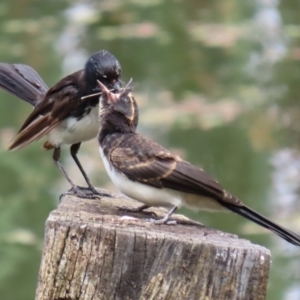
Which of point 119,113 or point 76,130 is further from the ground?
point 76,130

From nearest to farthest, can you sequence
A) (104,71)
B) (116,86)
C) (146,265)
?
(146,265), (116,86), (104,71)

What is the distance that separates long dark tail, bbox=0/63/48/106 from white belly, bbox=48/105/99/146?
549 mm

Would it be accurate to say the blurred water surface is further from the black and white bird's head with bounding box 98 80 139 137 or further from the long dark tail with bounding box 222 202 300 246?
the long dark tail with bounding box 222 202 300 246

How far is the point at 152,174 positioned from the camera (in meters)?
3.50

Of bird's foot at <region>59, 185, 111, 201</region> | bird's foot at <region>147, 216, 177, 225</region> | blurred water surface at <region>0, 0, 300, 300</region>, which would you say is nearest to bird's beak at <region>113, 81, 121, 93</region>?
bird's foot at <region>59, 185, 111, 201</region>

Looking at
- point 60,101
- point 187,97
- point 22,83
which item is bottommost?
point 60,101

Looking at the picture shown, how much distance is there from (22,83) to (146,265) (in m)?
2.85

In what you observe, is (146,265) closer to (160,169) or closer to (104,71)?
(160,169)

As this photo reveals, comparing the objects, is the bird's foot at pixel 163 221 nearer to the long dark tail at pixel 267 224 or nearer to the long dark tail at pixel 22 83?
the long dark tail at pixel 267 224

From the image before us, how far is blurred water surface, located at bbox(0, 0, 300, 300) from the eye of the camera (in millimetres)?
7816

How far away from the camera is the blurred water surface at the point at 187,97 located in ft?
25.6

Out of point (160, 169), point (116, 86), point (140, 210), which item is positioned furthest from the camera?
point (116, 86)

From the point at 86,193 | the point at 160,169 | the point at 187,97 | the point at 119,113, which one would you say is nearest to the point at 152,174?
the point at 160,169

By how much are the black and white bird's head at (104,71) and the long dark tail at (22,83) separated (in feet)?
2.57
